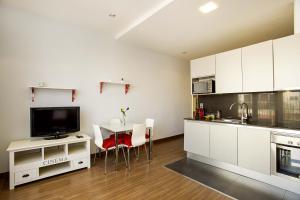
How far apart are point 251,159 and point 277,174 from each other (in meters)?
0.34

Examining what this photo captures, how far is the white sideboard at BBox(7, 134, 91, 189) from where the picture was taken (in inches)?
89.5

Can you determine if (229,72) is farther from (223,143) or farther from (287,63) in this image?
(223,143)

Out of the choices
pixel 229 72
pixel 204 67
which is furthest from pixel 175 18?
pixel 229 72

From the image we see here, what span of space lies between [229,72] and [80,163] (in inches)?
127

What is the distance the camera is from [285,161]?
2232mm

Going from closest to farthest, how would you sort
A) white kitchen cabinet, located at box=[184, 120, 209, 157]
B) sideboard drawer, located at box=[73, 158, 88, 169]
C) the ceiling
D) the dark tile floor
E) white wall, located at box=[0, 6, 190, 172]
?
the dark tile floor < the ceiling < white wall, located at box=[0, 6, 190, 172] < sideboard drawer, located at box=[73, 158, 88, 169] < white kitchen cabinet, located at box=[184, 120, 209, 157]

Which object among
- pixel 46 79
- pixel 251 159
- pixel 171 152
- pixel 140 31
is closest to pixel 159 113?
pixel 171 152

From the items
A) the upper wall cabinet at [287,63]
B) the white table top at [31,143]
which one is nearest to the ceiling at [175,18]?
the upper wall cabinet at [287,63]

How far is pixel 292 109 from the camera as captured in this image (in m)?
2.50

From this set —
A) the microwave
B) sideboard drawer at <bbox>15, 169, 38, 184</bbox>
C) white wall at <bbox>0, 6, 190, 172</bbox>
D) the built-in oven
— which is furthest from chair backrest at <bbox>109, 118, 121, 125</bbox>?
the built-in oven

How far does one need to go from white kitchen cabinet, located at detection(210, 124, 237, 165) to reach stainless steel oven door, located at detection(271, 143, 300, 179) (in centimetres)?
53

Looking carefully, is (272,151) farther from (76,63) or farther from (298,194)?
(76,63)

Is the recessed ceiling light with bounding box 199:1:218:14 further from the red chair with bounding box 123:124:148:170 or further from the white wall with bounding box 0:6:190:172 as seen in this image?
the red chair with bounding box 123:124:148:170

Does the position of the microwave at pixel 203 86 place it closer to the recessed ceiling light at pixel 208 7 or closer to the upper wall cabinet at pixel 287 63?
the upper wall cabinet at pixel 287 63
